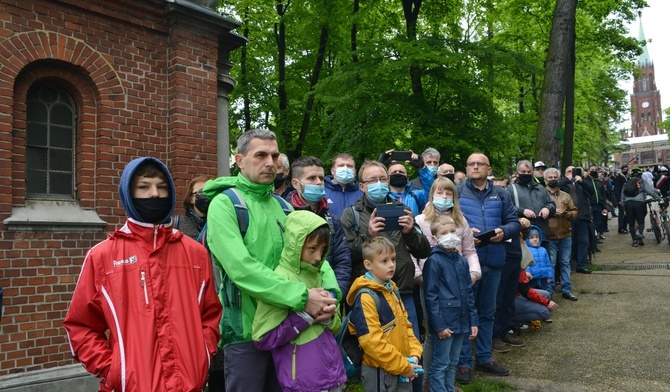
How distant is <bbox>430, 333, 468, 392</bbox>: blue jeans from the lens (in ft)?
14.8

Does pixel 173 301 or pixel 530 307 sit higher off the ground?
pixel 173 301

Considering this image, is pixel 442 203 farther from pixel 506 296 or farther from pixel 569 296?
pixel 569 296

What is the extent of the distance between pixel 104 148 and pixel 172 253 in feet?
12.6

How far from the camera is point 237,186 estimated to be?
3.17 meters

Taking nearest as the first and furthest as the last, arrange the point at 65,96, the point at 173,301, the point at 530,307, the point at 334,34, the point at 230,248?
the point at 173,301 < the point at 230,248 < the point at 65,96 < the point at 530,307 < the point at 334,34

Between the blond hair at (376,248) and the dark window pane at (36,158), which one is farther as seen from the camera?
the dark window pane at (36,158)

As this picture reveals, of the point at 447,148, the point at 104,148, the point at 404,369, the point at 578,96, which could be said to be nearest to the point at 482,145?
the point at 447,148

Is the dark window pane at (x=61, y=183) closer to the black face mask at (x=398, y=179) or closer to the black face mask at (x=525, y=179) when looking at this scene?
the black face mask at (x=398, y=179)

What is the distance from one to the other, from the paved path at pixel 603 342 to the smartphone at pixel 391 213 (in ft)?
7.55

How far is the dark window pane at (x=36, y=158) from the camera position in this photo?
18.8 feet

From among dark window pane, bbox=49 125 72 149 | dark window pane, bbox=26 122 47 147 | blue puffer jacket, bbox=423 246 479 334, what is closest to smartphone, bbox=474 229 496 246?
blue puffer jacket, bbox=423 246 479 334

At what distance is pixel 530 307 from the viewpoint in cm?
653

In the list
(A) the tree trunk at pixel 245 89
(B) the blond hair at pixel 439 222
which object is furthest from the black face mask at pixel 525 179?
(A) the tree trunk at pixel 245 89

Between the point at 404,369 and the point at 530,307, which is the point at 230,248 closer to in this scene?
the point at 404,369
